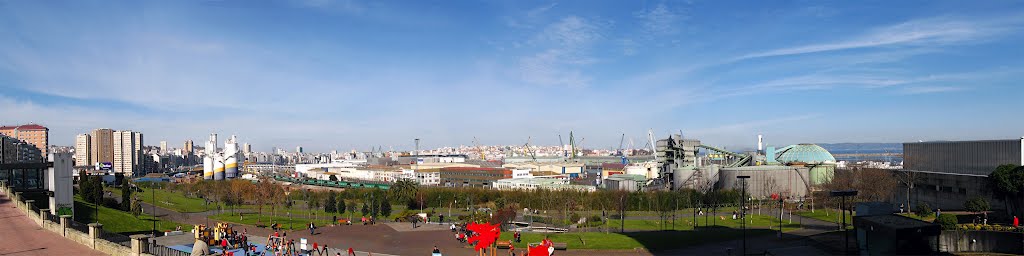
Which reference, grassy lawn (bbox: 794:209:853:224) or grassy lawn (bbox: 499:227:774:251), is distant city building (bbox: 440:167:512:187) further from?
grassy lawn (bbox: 499:227:774:251)

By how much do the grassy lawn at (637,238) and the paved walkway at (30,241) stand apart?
23.5 metres

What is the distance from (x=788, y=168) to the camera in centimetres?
9394

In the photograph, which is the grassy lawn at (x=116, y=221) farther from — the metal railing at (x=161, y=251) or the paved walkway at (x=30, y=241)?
the metal railing at (x=161, y=251)

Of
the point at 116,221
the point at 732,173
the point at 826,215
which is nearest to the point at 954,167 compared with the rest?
the point at 826,215

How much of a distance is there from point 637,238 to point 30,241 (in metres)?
34.0

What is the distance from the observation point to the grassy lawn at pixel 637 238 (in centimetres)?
4142

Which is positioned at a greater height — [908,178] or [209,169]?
[908,178]

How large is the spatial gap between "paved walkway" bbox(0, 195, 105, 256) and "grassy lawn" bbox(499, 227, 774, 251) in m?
23.5

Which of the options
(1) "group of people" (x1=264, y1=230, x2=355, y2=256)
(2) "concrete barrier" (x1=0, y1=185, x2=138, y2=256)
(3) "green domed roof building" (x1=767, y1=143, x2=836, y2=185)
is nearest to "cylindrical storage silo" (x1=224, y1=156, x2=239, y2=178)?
(3) "green domed roof building" (x1=767, y1=143, x2=836, y2=185)

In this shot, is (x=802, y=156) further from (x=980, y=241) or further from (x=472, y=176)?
(x=980, y=241)

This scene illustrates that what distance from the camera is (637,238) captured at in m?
45.3

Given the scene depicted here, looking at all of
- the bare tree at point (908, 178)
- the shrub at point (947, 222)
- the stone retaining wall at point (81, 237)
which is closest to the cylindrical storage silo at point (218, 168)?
the stone retaining wall at point (81, 237)

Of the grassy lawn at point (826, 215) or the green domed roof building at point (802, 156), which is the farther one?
the green domed roof building at point (802, 156)

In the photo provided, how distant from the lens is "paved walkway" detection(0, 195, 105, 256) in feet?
88.2
